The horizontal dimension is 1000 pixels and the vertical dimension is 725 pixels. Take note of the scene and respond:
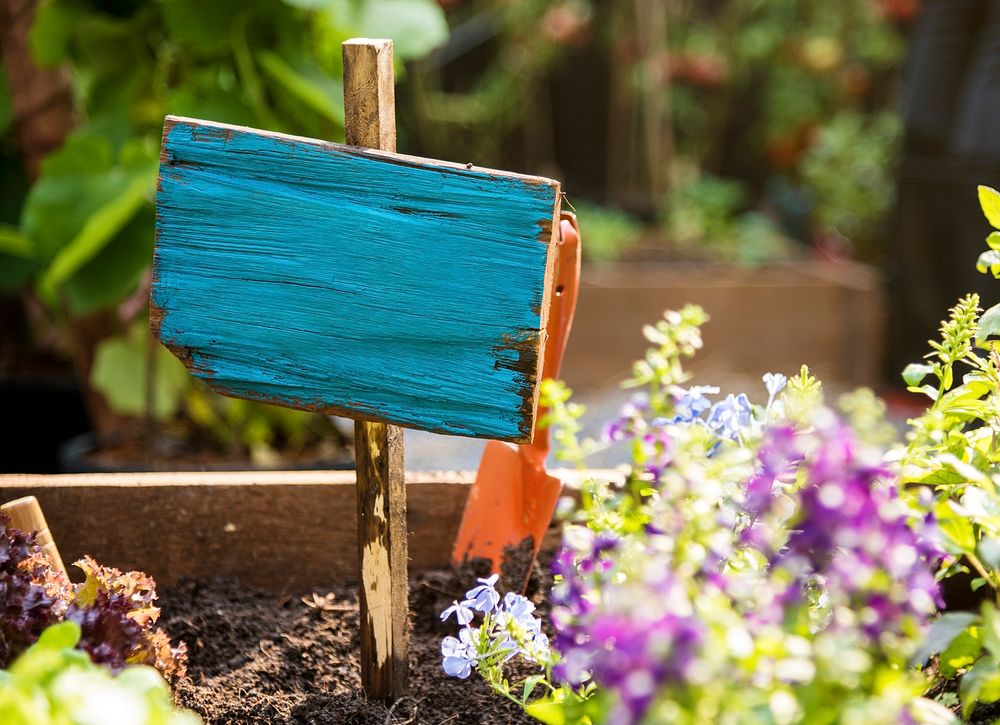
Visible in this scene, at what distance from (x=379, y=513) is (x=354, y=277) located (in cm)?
22

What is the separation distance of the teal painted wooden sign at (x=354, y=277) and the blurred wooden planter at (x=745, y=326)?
7.75 ft

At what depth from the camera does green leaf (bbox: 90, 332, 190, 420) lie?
194cm

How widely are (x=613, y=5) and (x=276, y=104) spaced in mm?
3767

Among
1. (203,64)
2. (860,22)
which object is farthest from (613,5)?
(203,64)

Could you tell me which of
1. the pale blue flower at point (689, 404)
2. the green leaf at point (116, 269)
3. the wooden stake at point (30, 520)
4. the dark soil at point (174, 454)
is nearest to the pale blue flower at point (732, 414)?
the pale blue flower at point (689, 404)

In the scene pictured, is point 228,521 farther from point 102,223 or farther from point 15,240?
point 15,240

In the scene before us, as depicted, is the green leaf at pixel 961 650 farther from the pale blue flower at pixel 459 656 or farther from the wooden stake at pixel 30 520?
the wooden stake at pixel 30 520

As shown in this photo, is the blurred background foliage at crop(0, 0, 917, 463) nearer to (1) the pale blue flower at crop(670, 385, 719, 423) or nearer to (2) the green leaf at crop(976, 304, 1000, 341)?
(1) the pale blue flower at crop(670, 385, 719, 423)

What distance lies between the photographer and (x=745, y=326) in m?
3.20

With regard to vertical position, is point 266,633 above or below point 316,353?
below

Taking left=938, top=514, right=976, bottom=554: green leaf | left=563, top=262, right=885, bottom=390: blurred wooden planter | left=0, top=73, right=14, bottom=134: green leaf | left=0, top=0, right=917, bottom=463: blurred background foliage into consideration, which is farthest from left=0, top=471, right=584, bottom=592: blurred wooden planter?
left=563, top=262, right=885, bottom=390: blurred wooden planter

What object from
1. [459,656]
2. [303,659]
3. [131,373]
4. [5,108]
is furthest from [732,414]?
[5,108]

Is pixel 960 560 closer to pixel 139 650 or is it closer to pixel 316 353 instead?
pixel 316 353

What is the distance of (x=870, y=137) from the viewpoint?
14.1ft
